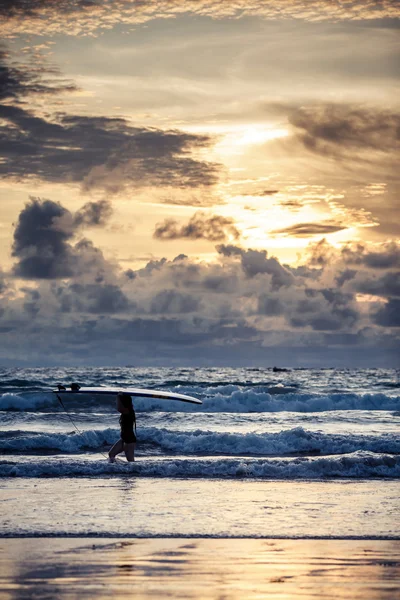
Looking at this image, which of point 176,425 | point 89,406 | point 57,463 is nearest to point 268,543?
point 57,463

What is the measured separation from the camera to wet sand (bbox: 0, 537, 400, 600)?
313 inches

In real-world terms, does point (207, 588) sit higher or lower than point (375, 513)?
higher

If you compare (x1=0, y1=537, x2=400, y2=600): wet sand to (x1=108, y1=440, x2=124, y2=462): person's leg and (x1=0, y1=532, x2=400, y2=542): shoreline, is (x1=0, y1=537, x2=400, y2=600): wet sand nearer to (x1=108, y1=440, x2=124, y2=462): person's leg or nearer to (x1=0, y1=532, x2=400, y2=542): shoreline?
(x1=0, y1=532, x2=400, y2=542): shoreline

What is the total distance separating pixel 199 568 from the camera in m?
8.95

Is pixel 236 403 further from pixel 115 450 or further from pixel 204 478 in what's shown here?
pixel 204 478

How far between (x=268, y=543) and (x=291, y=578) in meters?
1.88

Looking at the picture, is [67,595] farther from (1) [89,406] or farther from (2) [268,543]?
(1) [89,406]

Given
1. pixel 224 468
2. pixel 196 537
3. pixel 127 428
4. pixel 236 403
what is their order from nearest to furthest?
pixel 196 537, pixel 224 468, pixel 127 428, pixel 236 403

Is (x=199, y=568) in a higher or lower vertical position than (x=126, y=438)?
higher

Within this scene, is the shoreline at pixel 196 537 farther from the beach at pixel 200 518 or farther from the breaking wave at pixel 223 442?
the breaking wave at pixel 223 442

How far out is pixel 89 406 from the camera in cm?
3919

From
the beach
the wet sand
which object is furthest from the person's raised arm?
the wet sand

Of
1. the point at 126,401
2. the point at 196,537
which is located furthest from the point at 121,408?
the point at 196,537

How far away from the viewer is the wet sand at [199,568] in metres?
7.94
